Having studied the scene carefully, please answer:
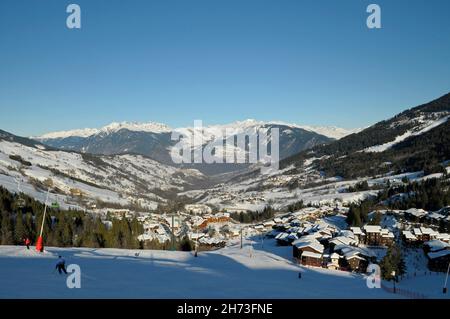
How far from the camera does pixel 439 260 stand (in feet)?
229

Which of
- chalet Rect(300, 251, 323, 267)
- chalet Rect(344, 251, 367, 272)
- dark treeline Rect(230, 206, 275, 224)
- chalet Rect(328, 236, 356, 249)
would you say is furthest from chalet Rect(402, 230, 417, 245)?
dark treeline Rect(230, 206, 275, 224)

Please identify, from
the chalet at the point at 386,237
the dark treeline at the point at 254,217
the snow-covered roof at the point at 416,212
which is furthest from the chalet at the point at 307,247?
the dark treeline at the point at 254,217

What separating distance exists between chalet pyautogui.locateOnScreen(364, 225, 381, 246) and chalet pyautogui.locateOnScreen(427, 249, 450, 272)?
16353mm

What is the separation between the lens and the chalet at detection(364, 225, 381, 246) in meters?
87.7

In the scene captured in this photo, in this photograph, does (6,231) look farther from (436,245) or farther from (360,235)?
(436,245)

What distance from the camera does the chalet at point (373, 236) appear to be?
288 ft

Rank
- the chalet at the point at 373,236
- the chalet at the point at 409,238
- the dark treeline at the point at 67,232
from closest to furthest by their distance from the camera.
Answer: the dark treeline at the point at 67,232
the chalet at the point at 409,238
the chalet at the point at 373,236

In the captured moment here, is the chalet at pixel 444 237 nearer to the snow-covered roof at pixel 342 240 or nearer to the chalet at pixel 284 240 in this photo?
the snow-covered roof at pixel 342 240

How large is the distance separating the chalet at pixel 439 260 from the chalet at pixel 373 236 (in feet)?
53.7

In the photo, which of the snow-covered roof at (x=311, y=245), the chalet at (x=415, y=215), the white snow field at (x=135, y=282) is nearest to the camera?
the white snow field at (x=135, y=282)

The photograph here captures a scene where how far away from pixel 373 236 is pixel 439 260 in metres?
19.5
